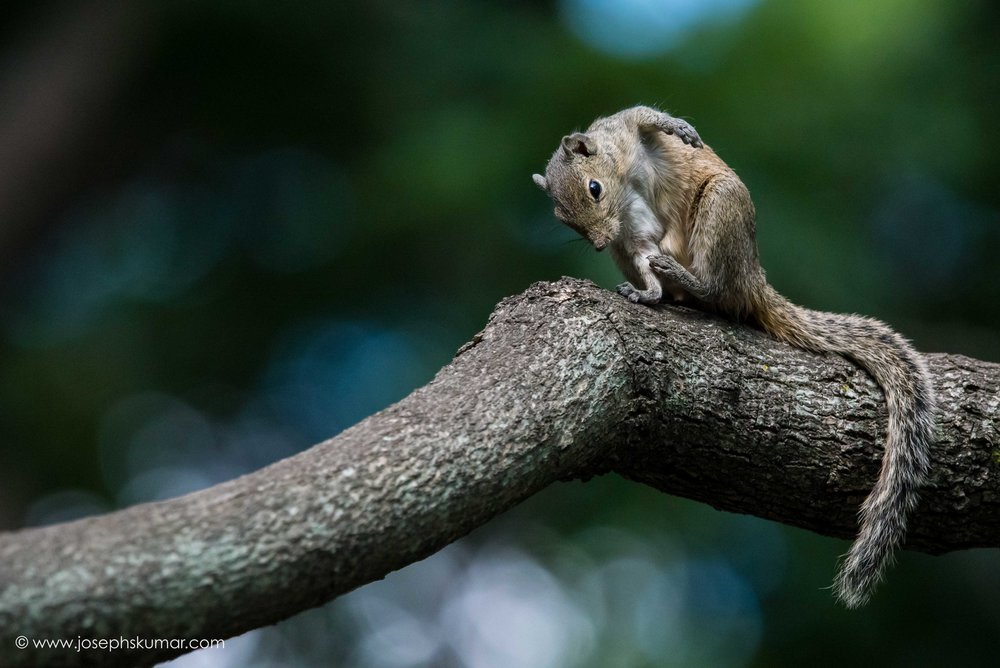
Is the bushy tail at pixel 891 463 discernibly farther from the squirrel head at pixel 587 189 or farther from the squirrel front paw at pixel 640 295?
the squirrel head at pixel 587 189

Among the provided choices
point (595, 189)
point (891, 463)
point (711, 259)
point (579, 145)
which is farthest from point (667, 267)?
point (891, 463)

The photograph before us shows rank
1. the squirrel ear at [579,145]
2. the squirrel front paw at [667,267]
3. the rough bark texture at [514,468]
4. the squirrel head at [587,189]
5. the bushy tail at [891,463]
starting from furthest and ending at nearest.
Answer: the squirrel ear at [579,145]
the squirrel head at [587,189]
the squirrel front paw at [667,267]
the bushy tail at [891,463]
the rough bark texture at [514,468]

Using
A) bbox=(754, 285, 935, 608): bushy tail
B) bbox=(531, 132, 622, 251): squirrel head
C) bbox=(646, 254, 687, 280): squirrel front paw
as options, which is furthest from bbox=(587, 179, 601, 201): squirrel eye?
bbox=(754, 285, 935, 608): bushy tail

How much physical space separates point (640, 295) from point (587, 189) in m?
0.72

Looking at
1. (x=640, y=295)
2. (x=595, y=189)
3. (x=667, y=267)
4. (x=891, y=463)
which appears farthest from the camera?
(x=595, y=189)

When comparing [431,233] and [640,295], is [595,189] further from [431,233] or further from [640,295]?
[431,233]

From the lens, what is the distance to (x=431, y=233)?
7988 millimetres

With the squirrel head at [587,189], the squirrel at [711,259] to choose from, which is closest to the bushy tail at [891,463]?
the squirrel at [711,259]

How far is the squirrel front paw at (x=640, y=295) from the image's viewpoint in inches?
149

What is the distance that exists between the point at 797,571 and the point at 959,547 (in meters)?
3.87

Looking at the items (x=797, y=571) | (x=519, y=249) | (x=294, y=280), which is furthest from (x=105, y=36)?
(x=797, y=571)

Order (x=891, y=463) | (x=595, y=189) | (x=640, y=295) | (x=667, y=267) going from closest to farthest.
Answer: (x=891, y=463)
(x=640, y=295)
(x=667, y=267)
(x=595, y=189)

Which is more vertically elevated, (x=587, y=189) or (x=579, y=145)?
(x=579, y=145)

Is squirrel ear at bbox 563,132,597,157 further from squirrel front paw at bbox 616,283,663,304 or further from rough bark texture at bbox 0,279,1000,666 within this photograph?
rough bark texture at bbox 0,279,1000,666
